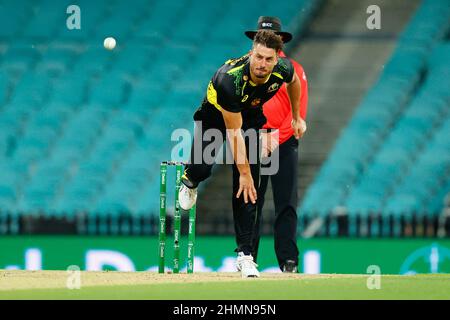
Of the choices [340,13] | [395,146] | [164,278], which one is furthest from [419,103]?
[164,278]

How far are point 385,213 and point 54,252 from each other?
165 inches

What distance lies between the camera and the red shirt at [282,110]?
1070cm

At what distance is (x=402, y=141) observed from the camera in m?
18.5

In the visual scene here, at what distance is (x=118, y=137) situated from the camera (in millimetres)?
19219

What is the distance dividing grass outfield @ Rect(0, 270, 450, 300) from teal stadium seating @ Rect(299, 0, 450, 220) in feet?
21.6

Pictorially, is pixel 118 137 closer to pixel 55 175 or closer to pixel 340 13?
pixel 55 175

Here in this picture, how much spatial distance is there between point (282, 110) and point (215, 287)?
245cm

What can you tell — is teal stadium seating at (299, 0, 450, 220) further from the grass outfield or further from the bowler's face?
the bowler's face

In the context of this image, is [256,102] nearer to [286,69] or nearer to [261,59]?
[286,69]

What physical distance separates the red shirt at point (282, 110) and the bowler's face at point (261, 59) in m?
1.49

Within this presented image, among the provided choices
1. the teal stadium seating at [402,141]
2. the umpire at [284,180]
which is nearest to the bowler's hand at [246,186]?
the umpire at [284,180]

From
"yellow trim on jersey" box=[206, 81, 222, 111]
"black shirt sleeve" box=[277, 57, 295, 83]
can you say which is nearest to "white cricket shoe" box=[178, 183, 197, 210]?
"yellow trim on jersey" box=[206, 81, 222, 111]

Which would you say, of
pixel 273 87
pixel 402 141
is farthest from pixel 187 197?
pixel 402 141

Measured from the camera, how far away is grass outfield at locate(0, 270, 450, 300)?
8.23 metres
